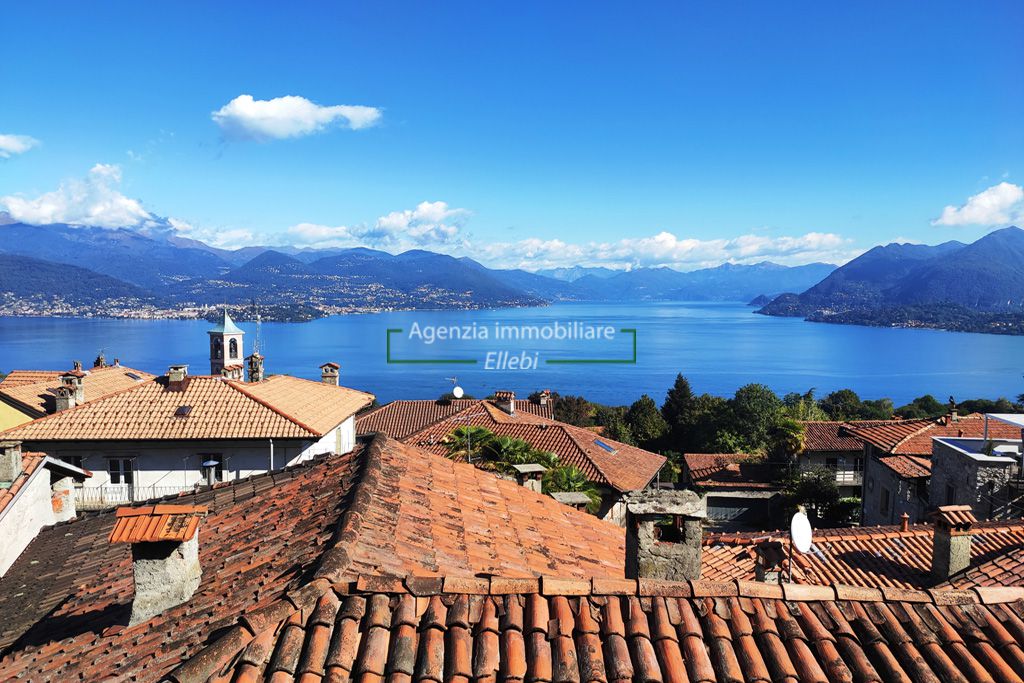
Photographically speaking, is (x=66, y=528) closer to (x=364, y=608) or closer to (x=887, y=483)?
(x=364, y=608)

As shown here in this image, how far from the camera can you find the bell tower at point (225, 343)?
5353 cm

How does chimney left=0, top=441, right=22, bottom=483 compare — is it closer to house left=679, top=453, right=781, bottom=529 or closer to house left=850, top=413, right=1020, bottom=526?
house left=850, top=413, right=1020, bottom=526

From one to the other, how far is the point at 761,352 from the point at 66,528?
174742 millimetres

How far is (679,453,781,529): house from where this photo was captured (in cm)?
3247

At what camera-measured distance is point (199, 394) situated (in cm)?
2022

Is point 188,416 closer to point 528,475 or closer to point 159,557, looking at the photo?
point 528,475

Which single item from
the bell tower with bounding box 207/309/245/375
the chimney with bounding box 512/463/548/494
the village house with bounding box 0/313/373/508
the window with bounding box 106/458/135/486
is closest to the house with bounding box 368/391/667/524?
the village house with bounding box 0/313/373/508

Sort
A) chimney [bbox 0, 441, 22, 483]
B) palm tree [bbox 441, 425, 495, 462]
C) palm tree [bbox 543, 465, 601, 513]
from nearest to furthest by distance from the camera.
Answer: chimney [bbox 0, 441, 22, 483], palm tree [bbox 441, 425, 495, 462], palm tree [bbox 543, 465, 601, 513]

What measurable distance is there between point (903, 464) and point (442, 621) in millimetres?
21305

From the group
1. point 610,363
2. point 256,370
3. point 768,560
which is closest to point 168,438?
point 256,370

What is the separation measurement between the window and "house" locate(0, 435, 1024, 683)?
14.0 m

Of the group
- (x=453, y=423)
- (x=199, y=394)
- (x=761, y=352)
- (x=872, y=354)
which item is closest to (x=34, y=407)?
(x=199, y=394)

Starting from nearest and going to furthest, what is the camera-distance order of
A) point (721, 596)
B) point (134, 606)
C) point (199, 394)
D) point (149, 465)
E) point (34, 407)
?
point (721, 596) < point (134, 606) < point (149, 465) < point (199, 394) < point (34, 407)

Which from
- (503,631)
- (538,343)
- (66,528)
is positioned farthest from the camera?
(538,343)
